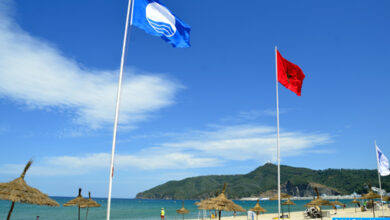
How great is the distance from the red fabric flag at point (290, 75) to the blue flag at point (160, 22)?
18.3 ft

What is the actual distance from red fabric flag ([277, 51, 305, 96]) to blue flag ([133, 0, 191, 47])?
5588 millimetres

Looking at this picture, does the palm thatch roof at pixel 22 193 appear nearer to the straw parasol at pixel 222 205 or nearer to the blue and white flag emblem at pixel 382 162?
the straw parasol at pixel 222 205

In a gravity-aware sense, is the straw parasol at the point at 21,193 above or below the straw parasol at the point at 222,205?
above

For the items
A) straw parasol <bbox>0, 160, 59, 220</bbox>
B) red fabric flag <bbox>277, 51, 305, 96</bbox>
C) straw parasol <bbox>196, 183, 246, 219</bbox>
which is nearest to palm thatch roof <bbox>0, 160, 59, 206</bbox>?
straw parasol <bbox>0, 160, 59, 220</bbox>

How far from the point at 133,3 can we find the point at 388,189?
176 m

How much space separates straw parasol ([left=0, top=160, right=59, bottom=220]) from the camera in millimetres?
11102

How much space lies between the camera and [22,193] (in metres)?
11.4

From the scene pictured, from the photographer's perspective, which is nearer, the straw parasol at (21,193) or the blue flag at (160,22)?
the blue flag at (160,22)

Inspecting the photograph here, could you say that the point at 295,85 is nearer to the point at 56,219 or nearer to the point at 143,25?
the point at 143,25

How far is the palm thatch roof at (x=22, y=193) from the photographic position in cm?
1111

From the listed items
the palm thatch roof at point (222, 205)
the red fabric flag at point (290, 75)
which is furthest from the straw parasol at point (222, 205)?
the red fabric flag at point (290, 75)

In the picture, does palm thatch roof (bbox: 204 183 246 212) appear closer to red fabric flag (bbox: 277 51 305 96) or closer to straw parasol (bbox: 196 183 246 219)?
straw parasol (bbox: 196 183 246 219)

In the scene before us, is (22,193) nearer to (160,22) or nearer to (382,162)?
(160,22)

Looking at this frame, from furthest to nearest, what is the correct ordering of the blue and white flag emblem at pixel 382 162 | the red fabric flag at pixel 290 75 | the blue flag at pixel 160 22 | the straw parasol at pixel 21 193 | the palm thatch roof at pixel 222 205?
the blue and white flag emblem at pixel 382 162 → the palm thatch roof at pixel 222 205 → the red fabric flag at pixel 290 75 → the straw parasol at pixel 21 193 → the blue flag at pixel 160 22
